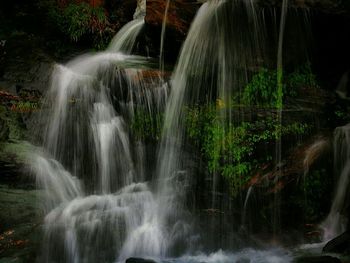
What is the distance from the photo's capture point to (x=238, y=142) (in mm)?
8562

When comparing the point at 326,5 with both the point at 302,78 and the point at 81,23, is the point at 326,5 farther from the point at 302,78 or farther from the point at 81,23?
the point at 81,23

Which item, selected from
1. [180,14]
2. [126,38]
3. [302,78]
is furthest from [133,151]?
[126,38]

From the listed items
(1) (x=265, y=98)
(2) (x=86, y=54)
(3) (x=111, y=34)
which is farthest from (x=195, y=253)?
(3) (x=111, y=34)

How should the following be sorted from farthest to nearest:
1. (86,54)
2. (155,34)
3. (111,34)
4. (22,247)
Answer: (111,34), (86,54), (155,34), (22,247)

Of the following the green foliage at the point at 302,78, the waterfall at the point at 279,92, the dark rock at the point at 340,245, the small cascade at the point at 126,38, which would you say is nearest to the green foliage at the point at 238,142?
the waterfall at the point at 279,92

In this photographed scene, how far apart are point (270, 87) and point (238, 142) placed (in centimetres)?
132

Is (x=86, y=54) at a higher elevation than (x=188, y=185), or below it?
higher

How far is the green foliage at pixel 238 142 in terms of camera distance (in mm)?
8453

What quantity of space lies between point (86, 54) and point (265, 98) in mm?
5420

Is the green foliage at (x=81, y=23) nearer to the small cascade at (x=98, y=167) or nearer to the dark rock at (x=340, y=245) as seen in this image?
the small cascade at (x=98, y=167)

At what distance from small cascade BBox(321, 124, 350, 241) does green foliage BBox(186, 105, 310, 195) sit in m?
0.74

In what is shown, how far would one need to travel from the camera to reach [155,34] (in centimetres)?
1064

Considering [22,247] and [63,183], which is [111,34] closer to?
[63,183]

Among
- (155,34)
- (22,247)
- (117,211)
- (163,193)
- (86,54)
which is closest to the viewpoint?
(22,247)
